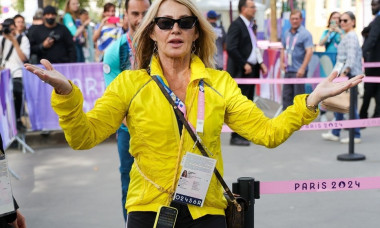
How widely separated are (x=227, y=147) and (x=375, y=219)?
4259 mm

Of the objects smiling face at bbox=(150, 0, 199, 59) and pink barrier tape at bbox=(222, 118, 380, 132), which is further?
pink barrier tape at bbox=(222, 118, 380, 132)

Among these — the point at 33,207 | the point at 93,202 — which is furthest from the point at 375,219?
the point at 33,207

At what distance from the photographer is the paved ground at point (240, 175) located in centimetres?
671

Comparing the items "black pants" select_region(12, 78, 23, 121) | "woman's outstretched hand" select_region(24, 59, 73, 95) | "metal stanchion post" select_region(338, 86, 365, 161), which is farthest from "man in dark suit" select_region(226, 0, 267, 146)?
"woman's outstretched hand" select_region(24, 59, 73, 95)

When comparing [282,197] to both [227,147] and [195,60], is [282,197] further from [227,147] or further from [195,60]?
[195,60]

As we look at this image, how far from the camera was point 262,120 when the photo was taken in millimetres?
3373

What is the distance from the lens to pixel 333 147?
1040 cm

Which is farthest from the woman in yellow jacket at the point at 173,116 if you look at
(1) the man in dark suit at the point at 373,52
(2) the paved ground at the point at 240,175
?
(1) the man in dark suit at the point at 373,52

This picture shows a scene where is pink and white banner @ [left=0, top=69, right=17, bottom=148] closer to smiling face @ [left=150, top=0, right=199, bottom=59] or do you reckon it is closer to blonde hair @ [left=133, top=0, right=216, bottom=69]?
blonde hair @ [left=133, top=0, right=216, bottom=69]

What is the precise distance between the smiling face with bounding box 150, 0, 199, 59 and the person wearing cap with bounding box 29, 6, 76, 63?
863 centimetres

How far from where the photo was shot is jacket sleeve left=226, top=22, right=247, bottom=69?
10.5 m

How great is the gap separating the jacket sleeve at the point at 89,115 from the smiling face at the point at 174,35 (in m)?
0.28

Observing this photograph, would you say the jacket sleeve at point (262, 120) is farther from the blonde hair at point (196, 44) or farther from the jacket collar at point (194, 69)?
the blonde hair at point (196, 44)

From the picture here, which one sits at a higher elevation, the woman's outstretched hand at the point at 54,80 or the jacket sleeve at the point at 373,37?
the woman's outstretched hand at the point at 54,80
